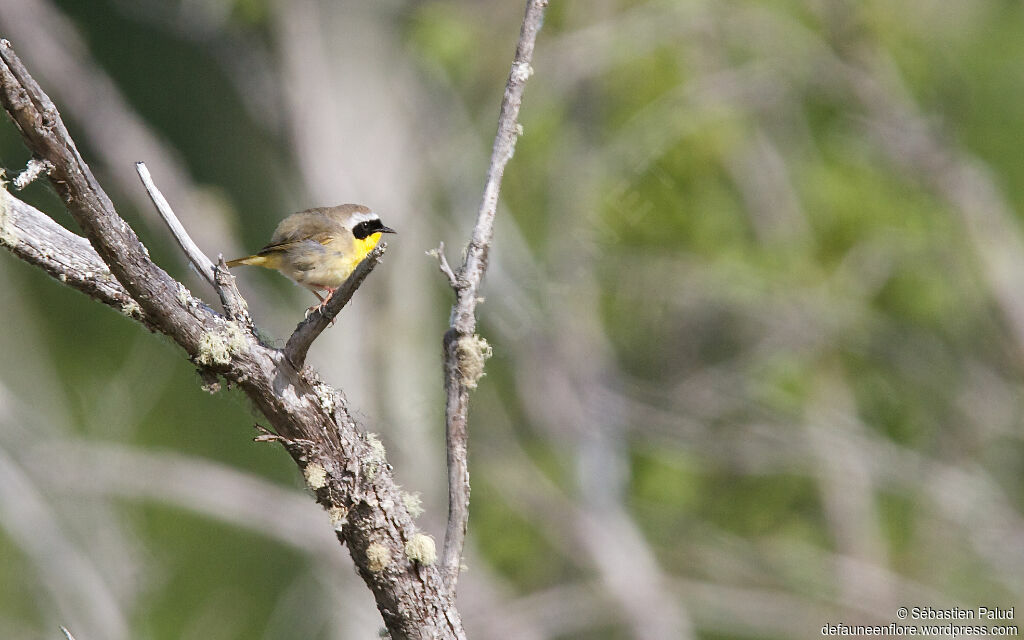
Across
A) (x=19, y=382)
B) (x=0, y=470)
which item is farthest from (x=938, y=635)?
(x=19, y=382)

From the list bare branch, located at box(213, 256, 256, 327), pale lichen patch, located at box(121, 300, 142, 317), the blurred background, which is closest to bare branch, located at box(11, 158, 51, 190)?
pale lichen patch, located at box(121, 300, 142, 317)

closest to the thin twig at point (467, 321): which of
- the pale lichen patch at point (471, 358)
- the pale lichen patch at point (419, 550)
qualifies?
the pale lichen patch at point (471, 358)

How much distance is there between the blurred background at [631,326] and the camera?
6492mm

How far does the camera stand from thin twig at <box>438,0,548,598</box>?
1.97 meters

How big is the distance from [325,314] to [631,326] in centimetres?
593

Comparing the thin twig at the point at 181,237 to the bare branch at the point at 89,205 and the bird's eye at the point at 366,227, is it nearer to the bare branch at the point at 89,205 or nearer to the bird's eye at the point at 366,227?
the bare branch at the point at 89,205

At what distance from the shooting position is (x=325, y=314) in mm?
1718

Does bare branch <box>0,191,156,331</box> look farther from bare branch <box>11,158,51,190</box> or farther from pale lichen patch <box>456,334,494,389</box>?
pale lichen patch <box>456,334,494,389</box>

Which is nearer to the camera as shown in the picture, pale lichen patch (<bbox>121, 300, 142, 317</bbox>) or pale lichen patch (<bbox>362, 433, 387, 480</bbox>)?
pale lichen patch (<bbox>121, 300, 142, 317</bbox>)

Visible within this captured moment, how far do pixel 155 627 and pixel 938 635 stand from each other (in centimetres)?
629

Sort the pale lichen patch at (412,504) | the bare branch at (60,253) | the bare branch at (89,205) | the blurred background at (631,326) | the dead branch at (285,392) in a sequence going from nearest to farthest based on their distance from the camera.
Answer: the bare branch at (89,205) → the dead branch at (285,392) → the bare branch at (60,253) → the pale lichen patch at (412,504) → the blurred background at (631,326)

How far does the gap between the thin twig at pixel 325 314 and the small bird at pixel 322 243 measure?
64.4 inches


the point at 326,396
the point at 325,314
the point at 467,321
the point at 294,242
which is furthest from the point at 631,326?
the point at 325,314

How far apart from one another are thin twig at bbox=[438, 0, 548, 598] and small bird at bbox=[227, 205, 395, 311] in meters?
1.43
